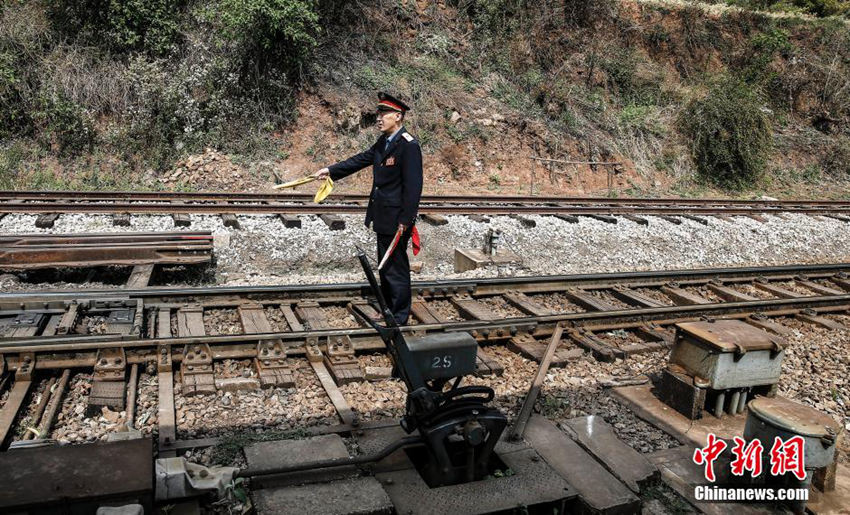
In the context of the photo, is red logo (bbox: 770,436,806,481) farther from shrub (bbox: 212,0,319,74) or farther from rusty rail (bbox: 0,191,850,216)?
shrub (bbox: 212,0,319,74)

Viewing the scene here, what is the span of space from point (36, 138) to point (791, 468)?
54.2 feet

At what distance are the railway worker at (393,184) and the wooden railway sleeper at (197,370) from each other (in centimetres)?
166

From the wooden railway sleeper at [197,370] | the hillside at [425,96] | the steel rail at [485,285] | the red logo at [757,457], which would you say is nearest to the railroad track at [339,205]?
the steel rail at [485,285]

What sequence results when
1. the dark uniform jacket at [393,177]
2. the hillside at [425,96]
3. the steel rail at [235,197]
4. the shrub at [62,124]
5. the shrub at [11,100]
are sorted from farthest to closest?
1. the hillside at [425,96]
2. the shrub at [62,124]
3. the shrub at [11,100]
4. the steel rail at [235,197]
5. the dark uniform jacket at [393,177]

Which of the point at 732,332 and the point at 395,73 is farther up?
the point at 395,73

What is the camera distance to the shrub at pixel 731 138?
20.2 metres

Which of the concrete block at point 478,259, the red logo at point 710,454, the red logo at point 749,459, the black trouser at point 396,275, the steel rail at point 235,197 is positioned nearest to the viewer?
the red logo at point 749,459

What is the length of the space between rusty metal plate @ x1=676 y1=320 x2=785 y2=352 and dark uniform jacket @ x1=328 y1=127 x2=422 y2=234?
8.01 feet

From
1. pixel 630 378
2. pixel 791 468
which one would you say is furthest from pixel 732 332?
pixel 791 468

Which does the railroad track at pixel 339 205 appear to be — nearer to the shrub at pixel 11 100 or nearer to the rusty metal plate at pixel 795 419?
the shrub at pixel 11 100

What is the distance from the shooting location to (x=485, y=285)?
25.5 ft

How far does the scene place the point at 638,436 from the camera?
4844 millimetres

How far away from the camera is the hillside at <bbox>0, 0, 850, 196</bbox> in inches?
613

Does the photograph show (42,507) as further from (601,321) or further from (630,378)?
(601,321)
